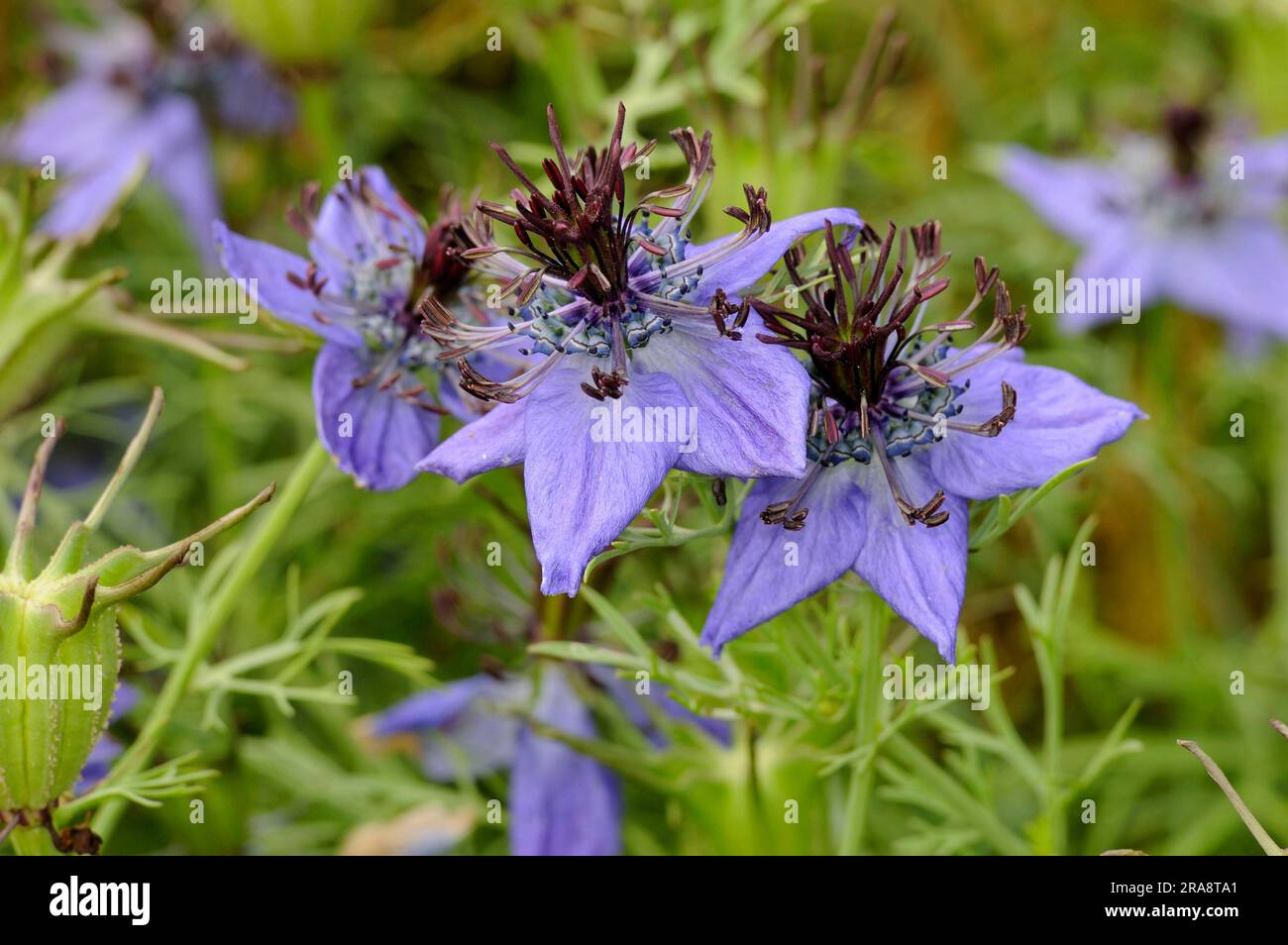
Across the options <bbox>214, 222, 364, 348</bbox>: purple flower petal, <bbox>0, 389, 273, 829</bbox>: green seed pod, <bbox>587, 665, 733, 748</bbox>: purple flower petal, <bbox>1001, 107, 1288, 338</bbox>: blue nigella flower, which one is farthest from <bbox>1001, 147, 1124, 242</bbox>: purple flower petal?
<bbox>0, 389, 273, 829</bbox>: green seed pod

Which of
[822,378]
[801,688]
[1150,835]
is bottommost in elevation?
[1150,835]

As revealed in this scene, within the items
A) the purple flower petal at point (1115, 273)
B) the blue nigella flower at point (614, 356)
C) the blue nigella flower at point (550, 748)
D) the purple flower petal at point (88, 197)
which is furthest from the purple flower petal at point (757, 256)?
the purple flower petal at point (88, 197)

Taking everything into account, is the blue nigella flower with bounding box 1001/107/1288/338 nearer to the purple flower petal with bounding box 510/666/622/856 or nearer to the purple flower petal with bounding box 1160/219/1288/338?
the purple flower petal with bounding box 1160/219/1288/338

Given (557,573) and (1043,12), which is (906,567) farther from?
(1043,12)

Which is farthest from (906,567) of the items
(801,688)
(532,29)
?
(532,29)

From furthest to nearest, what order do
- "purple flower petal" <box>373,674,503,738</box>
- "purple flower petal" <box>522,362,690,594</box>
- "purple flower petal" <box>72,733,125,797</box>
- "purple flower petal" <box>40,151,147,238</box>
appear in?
"purple flower petal" <box>40,151,147,238</box>, "purple flower petal" <box>373,674,503,738</box>, "purple flower petal" <box>72,733,125,797</box>, "purple flower petal" <box>522,362,690,594</box>

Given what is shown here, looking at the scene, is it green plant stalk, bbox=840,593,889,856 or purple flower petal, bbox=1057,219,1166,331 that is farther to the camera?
purple flower petal, bbox=1057,219,1166,331

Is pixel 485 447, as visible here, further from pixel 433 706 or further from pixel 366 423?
pixel 433 706
